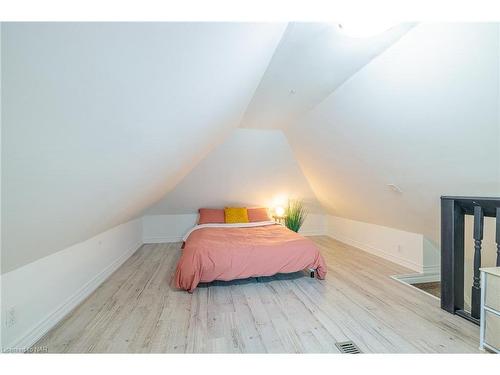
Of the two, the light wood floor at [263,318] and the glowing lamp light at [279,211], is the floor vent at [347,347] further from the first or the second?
the glowing lamp light at [279,211]

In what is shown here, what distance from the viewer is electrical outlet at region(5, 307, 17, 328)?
1.59 meters

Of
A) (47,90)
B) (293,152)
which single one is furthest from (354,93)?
(47,90)

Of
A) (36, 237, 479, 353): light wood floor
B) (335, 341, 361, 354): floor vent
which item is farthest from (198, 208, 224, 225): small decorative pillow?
(335, 341, 361, 354): floor vent

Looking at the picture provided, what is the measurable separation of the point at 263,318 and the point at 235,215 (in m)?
2.86

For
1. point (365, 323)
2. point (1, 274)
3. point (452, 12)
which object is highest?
point (452, 12)

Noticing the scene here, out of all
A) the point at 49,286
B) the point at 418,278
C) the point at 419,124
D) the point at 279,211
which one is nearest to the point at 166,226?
the point at 279,211

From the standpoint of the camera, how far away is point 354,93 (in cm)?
238

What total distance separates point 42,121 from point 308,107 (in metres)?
2.81

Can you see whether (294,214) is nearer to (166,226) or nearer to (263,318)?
(166,226)

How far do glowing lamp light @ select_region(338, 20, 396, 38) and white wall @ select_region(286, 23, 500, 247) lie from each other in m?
0.31

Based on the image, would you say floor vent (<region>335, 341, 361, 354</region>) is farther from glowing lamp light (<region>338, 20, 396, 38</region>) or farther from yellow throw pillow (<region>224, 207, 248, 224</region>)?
yellow throw pillow (<region>224, 207, 248, 224</region>)

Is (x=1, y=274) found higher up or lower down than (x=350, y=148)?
lower down
